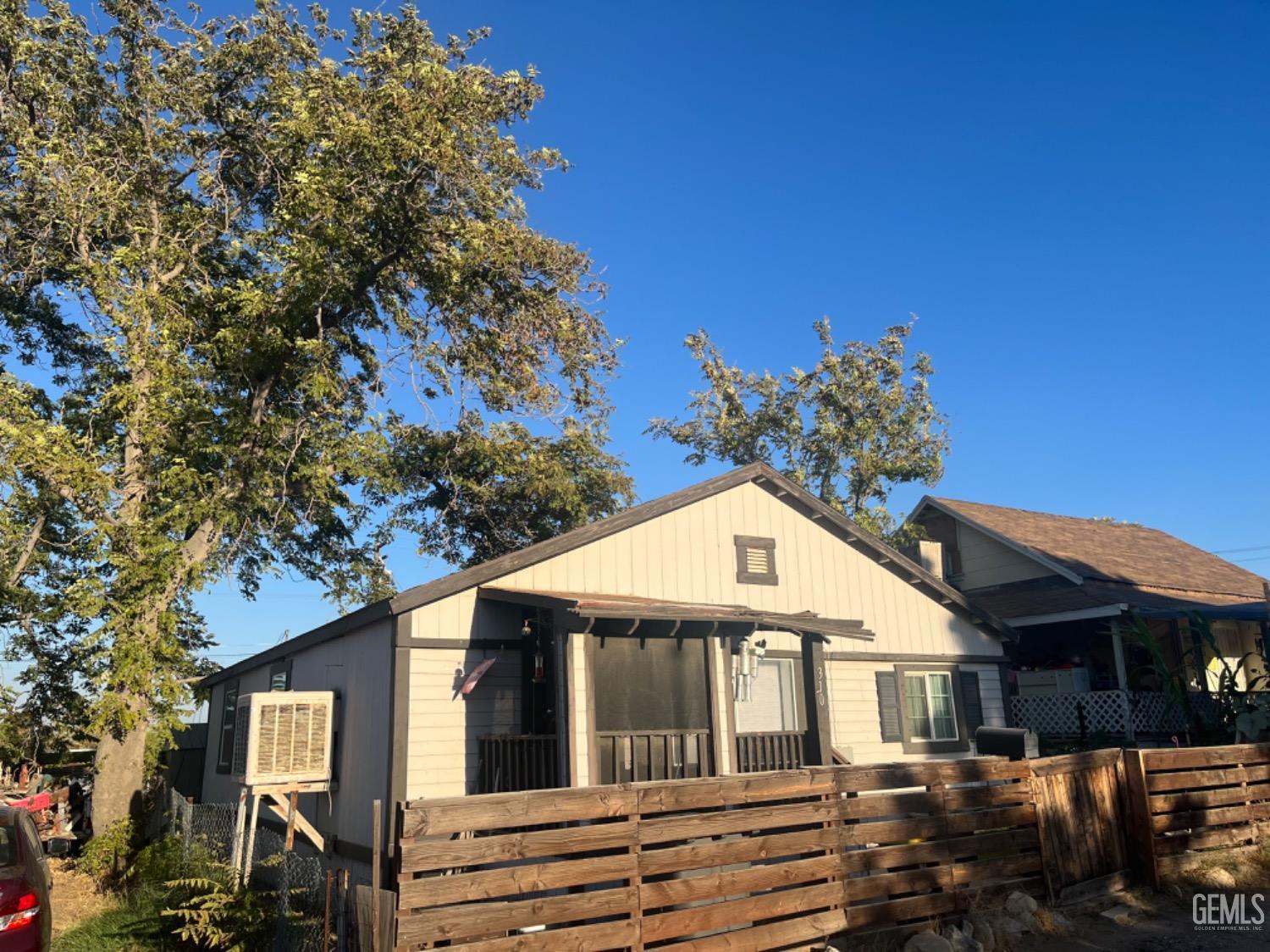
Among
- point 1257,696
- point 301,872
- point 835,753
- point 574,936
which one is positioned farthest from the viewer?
point 1257,696

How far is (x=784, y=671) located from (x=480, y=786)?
5.04m

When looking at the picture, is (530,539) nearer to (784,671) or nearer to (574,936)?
(784,671)

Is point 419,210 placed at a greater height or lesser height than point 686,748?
greater

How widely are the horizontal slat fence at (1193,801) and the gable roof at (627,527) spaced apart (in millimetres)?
5615

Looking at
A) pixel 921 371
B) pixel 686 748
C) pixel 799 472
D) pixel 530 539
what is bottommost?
pixel 686 748

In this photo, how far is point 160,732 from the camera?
54.4 feet

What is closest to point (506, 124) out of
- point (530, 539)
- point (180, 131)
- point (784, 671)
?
point (180, 131)

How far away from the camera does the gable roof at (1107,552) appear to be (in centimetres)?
2198

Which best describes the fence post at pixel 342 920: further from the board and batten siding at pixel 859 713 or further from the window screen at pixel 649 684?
the board and batten siding at pixel 859 713

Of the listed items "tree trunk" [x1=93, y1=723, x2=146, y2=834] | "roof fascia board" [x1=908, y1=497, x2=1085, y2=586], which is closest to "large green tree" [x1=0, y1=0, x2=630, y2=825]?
"tree trunk" [x1=93, y1=723, x2=146, y2=834]

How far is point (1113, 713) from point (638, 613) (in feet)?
41.1

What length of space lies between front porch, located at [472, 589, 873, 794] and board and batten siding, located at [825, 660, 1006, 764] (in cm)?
150

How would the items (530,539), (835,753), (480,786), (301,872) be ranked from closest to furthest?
(301,872) → (480,786) → (835,753) → (530,539)

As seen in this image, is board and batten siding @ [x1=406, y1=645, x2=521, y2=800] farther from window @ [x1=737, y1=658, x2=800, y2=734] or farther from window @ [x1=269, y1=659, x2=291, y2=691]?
window @ [x1=269, y1=659, x2=291, y2=691]
